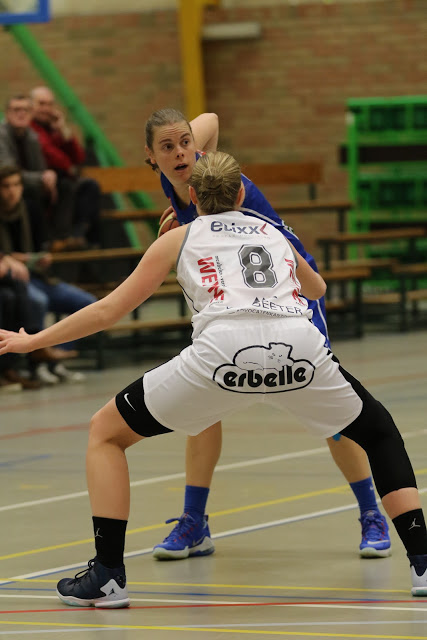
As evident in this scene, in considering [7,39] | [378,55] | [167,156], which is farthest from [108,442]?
[7,39]

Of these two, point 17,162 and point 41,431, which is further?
point 17,162

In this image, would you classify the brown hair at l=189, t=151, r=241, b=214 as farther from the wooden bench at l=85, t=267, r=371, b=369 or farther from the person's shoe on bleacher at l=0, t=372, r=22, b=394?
the wooden bench at l=85, t=267, r=371, b=369

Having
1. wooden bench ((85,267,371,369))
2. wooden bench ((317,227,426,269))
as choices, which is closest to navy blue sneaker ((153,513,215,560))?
wooden bench ((85,267,371,369))

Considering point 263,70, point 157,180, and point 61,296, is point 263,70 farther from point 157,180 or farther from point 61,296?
point 61,296

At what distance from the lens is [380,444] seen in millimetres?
4578

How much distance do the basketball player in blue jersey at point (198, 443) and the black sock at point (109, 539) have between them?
75cm

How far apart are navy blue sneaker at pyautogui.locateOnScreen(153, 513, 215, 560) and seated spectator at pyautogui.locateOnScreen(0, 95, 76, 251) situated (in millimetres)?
6454

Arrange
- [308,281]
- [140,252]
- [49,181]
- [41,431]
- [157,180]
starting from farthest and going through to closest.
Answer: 1. [157,180]
2. [140,252]
3. [49,181]
4. [41,431]
5. [308,281]

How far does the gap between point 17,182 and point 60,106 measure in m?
8.58

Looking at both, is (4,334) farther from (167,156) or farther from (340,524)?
(340,524)

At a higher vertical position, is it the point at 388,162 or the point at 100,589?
the point at 100,589

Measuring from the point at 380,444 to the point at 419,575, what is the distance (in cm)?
45

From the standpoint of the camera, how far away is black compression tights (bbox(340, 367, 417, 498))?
4.54m

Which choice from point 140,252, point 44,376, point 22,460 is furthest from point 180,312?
point 22,460
